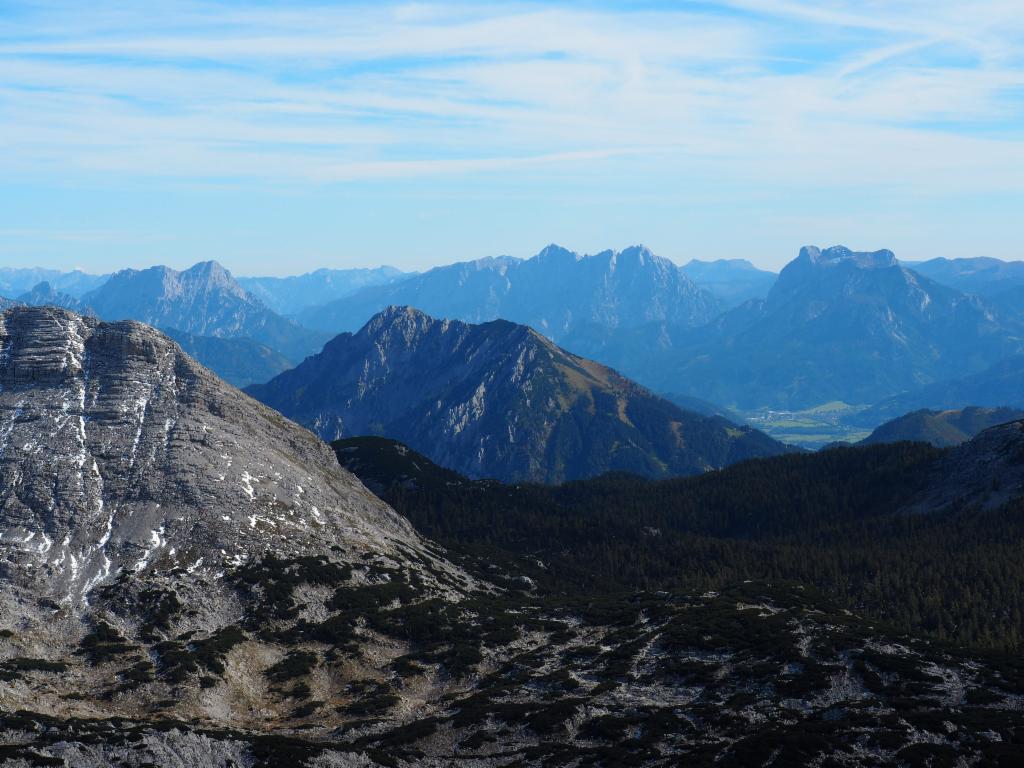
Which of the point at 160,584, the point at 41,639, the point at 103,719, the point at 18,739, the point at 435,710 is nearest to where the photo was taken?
the point at 18,739

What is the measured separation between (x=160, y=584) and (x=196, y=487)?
24.3 m

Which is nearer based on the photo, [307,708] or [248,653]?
[307,708]

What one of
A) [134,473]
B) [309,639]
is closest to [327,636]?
[309,639]

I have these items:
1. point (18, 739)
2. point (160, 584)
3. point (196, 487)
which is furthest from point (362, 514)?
point (18, 739)

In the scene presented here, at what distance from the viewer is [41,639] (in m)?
125

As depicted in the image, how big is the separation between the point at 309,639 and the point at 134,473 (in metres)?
47.3

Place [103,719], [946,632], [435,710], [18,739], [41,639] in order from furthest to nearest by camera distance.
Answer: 1. [946,632]
2. [41,639]
3. [435,710]
4. [103,719]
5. [18,739]

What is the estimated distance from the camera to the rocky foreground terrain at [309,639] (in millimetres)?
94688

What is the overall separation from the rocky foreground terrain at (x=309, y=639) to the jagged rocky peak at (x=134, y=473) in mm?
441

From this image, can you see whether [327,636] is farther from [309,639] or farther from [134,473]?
[134,473]

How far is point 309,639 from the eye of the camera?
449 ft

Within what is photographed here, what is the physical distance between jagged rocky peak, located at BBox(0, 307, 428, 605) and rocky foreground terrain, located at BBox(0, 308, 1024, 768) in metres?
0.44

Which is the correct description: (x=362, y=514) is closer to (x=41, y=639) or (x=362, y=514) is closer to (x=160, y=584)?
(x=160, y=584)

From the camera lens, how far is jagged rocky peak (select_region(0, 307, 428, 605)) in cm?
14550
